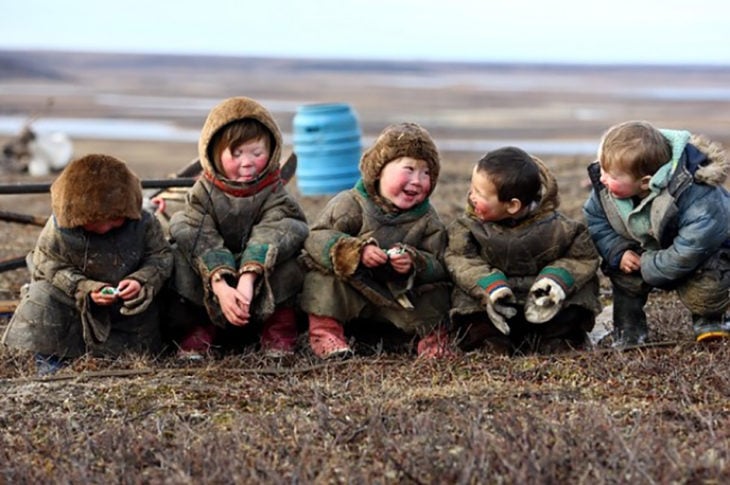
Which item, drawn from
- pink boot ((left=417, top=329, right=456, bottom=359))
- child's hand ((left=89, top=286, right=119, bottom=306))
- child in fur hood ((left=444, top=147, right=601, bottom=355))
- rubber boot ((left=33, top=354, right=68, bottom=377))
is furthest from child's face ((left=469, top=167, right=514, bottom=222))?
rubber boot ((left=33, top=354, right=68, bottom=377))

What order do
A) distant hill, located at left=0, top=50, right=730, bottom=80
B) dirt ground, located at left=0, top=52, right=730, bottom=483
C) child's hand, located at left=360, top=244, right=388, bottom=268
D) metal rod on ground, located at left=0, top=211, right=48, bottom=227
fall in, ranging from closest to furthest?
1. dirt ground, located at left=0, top=52, right=730, bottom=483
2. child's hand, located at left=360, top=244, right=388, bottom=268
3. metal rod on ground, located at left=0, top=211, right=48, bottom=227
4. distant hill, located at left=0, top=50, right=730, bottom=80

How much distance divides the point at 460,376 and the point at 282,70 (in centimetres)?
5937

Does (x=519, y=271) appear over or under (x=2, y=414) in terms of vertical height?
over

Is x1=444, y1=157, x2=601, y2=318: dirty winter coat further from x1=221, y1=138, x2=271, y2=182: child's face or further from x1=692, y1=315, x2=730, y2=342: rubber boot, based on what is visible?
x1=221, y1=138, x2=271, y2=182: child's face

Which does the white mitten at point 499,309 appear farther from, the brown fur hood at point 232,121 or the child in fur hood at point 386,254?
the brown fur hood at point 232,121

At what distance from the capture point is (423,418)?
4.74 m

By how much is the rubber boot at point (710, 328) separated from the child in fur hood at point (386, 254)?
3.92ft

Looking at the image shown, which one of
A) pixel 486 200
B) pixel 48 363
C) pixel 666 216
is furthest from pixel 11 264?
pixel 666 216

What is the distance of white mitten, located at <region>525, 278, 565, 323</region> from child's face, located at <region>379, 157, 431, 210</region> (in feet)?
2.26

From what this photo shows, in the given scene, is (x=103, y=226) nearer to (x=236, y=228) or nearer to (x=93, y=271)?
(x=93, y=271)

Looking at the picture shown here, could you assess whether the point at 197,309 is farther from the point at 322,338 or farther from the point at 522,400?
the point at 522,400

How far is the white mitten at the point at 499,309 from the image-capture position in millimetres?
5957

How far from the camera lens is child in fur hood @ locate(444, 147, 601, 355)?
598 cm

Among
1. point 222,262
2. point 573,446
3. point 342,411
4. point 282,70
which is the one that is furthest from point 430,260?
point 282,70
